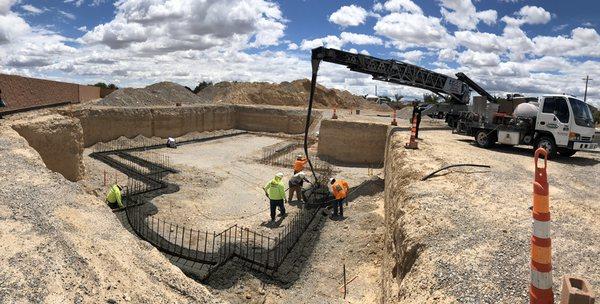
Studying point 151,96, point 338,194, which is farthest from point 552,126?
point 151,96

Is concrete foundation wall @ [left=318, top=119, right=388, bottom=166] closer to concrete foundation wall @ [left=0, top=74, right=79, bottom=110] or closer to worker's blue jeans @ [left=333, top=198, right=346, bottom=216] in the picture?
worker's blue jeans @ [left=333, top=198, right=346, bottom=216]

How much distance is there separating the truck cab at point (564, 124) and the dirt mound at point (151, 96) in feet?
90.3

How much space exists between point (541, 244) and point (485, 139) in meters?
11.0

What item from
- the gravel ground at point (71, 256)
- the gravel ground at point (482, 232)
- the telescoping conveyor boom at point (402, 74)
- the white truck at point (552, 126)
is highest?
the telescoping conveyor boom at point (402, 74)

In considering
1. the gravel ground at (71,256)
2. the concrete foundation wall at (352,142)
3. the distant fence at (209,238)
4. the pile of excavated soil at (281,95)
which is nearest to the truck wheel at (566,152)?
the distant fence at (209,238)

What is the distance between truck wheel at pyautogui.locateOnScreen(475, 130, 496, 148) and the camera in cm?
1310

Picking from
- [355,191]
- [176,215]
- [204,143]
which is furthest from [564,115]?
[204,143]

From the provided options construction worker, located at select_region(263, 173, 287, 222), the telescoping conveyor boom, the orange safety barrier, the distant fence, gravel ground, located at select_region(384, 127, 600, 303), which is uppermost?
the telescoping conveyor boom

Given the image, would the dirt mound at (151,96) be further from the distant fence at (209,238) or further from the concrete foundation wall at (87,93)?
the distant fence at (209,238)

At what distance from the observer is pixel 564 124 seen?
10.8m

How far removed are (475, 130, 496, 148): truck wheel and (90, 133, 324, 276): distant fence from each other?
583 cm

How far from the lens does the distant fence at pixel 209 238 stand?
8750mm

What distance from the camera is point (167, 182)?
15.3 m

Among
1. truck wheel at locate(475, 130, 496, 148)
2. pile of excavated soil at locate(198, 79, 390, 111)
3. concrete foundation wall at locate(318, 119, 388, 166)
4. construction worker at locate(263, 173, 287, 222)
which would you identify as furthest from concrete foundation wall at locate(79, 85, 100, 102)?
truck wheel at locate(475, 130, 496, 148)
